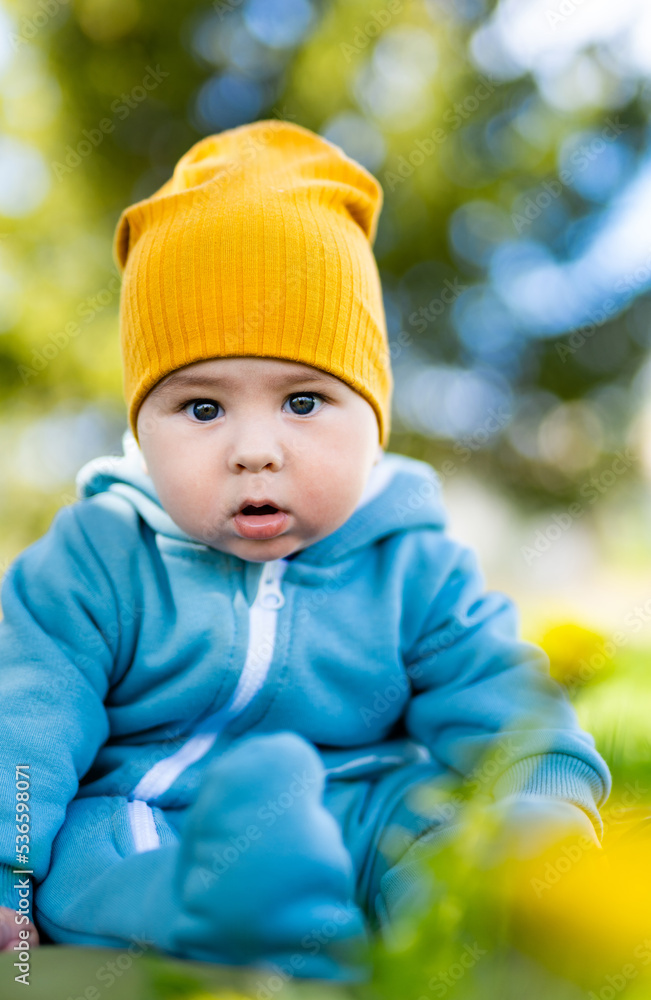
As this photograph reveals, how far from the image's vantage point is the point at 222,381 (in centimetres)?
112

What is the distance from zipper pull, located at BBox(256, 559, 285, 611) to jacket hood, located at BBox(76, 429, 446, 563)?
0.05 metres

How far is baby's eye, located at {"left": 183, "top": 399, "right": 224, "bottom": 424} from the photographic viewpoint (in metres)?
1.13

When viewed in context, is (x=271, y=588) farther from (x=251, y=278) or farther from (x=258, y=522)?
(x=251, y=278)

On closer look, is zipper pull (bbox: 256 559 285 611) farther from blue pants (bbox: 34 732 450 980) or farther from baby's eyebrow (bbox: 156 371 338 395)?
blue pants (bbox: 34 732 450 980)

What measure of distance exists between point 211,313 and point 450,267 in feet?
9.26

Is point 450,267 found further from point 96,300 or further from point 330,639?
point 330,639

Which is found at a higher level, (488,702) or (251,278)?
(251,278)

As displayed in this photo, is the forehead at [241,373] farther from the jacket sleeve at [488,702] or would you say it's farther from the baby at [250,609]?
the jacket sleeve at [488,702]

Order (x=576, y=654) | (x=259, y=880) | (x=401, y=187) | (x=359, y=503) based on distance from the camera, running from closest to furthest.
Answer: (x=259, y=880) → (x=359, y=503) → (x=576, y=654) → (x=401, y=187)

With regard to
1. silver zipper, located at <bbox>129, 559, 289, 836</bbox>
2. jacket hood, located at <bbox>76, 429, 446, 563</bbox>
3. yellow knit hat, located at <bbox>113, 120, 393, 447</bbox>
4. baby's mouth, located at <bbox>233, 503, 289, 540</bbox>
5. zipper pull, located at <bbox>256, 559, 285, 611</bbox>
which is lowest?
silver zipper, located at <bbox>129, 559, 289, 836</bbox>

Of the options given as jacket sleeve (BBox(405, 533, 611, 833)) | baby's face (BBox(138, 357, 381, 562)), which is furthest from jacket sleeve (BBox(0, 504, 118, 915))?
jacket sleeve (BBox(405, 533, 611, 833))

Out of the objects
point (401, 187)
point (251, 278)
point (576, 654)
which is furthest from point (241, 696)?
point (401, 187)

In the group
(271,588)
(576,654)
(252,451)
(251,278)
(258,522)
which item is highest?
(251,278)

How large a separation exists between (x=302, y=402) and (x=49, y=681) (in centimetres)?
48
